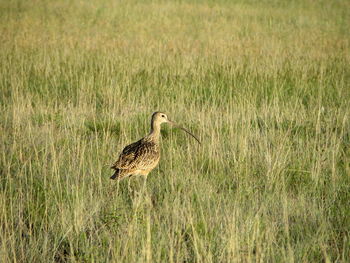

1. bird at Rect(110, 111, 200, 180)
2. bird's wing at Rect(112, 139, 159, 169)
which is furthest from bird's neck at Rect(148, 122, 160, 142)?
bird's wing at Rect(112, 139, 159, 169)

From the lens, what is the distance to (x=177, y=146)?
5.67 m

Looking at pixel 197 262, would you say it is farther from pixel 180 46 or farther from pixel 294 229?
pixel 180 46

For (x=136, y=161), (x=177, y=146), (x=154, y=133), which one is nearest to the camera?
(x=136, y=161)

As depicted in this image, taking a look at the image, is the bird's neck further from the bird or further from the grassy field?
the grassy field

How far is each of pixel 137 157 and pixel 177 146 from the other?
104 centimetres

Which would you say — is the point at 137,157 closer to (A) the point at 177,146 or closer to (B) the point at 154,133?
(B) the point at 154,133

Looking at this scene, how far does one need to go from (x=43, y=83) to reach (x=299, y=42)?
7.25 metres

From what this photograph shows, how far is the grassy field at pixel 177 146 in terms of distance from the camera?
11.5ft

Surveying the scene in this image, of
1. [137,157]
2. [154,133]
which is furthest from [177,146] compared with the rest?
[137,157]

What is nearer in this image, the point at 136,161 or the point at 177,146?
the point at 136,161

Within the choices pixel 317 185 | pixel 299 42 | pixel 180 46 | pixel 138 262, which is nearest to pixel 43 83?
pixel 180 46

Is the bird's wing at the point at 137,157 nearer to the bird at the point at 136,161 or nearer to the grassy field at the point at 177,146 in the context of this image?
the bird at the point at 136,161

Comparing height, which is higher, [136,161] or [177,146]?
[136,161]

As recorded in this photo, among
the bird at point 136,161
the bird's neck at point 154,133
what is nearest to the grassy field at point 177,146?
the bird at point 136,161
